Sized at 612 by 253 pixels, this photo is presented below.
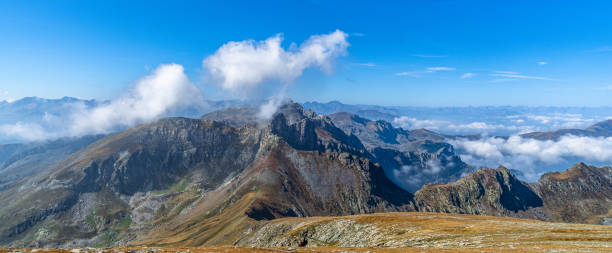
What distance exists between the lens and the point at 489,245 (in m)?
45.8

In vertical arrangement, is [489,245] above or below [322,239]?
above

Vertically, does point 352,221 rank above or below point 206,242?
above

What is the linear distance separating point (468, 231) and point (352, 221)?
129ft

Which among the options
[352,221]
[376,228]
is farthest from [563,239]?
[352,221]

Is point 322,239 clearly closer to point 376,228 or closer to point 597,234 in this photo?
point 376,228

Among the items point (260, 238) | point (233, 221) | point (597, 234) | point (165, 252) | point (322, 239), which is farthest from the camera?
point (233, 221)

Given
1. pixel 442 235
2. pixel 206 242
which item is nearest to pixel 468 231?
pixel 442 235

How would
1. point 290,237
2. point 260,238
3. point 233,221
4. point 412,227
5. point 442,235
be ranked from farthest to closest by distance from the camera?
point 233,221 → point 260,238 → point 290,237 → point 412,227 → point 442,235

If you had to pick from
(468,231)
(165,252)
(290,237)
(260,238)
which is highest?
(165,252)

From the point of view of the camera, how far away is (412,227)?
71500 millimetres

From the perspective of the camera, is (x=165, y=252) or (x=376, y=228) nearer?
(x=165, y=252)

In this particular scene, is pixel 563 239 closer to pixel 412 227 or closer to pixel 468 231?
pixel 468 231

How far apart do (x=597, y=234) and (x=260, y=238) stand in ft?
393

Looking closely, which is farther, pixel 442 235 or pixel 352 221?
pixel 352 221
